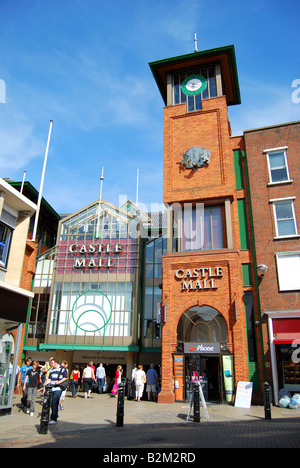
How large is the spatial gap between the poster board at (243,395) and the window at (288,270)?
4.86 m

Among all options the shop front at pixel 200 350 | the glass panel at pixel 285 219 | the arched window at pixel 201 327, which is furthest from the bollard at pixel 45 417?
the glass panel at pixel 285 219

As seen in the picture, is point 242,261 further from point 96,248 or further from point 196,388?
point 96,248

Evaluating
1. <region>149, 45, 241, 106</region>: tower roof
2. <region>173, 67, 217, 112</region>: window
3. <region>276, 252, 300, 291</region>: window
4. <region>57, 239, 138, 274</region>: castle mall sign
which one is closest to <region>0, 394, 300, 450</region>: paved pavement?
<region>276, 252, 300, 291</region>: window

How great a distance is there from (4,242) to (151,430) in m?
8.60

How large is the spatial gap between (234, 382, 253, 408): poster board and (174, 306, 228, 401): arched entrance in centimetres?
105

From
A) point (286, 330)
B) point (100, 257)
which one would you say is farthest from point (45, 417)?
point (100, 257)

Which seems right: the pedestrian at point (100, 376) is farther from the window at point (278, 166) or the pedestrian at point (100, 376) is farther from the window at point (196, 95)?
the window at point (196, 95)

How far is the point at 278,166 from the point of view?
65.6 feet

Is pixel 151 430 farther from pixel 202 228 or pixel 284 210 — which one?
pixel 284 210

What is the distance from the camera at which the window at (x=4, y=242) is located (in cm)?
A: 1380

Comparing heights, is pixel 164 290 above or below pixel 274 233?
below

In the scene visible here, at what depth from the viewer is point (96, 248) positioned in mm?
28156
